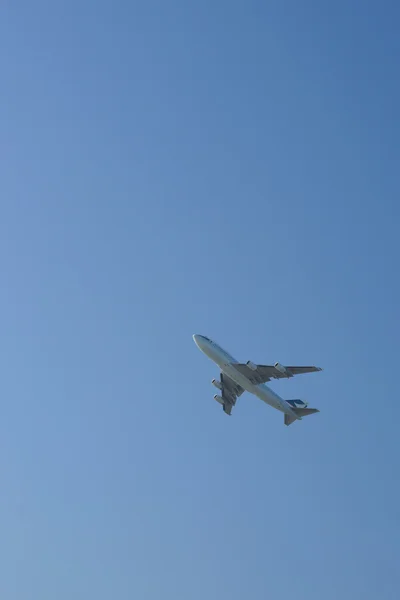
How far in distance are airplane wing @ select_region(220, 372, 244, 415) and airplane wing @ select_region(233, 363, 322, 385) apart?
39.4ft

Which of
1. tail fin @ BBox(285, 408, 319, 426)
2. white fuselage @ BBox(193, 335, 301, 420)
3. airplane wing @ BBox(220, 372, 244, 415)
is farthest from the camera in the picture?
airplane wing @ BBox(220, 372, 244, 415)

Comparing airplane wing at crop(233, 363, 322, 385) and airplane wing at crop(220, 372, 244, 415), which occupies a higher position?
airplane wing at crop(220, 372, 244, 415)

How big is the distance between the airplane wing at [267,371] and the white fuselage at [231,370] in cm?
60

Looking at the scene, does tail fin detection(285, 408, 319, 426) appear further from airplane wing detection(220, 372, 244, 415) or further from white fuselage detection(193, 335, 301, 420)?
airplane wing detection(220, 372, 244, 415)

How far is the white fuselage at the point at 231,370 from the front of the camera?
376 ft

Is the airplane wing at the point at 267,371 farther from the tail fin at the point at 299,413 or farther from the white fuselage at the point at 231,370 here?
the tail fin at the point at 299,413

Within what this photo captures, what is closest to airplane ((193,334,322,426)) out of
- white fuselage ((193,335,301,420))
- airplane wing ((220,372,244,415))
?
white fuselage ((193,335,301,420))

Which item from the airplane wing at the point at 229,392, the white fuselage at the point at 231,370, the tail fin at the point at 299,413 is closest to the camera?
the white fuselage at the point at 231,370

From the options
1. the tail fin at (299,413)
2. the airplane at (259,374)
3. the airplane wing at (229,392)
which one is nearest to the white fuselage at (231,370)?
the airplane at (259,374)

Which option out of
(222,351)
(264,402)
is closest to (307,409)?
(264,402)

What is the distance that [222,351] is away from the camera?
116m

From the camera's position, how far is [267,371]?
11725 centimetres

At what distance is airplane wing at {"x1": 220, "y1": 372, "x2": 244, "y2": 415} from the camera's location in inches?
5116

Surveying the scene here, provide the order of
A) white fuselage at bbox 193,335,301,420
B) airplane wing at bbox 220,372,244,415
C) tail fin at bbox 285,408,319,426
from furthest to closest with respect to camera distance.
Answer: airplane wing at bbox 220,372,244,415, tail fin at bbox 285,408,319,426, white fuselage at bbox 193,335,301,420
